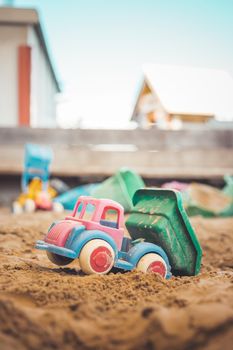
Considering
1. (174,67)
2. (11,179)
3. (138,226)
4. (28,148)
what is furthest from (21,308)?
(174,67)

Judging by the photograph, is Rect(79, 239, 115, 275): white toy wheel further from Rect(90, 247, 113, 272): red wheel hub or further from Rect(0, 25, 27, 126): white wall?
Rect(0, 25, 27, 126): white wall

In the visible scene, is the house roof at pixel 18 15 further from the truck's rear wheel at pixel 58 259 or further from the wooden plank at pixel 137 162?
the truck's rear wheel at pixel 58 259

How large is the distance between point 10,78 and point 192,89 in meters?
3.49

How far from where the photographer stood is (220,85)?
5871mm

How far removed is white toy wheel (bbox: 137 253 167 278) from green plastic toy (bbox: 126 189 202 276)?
4.3 inches

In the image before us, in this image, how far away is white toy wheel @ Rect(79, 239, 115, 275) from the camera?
179cm

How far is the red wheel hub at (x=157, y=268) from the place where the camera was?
186 centimetres

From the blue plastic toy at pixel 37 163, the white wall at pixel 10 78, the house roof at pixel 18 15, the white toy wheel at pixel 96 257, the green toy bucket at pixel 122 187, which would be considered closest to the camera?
the white toy wheel at pixel 96 257

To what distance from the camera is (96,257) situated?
1.80 metres

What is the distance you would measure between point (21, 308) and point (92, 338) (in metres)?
0.26

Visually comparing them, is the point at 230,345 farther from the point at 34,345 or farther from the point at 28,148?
the point at 28,148

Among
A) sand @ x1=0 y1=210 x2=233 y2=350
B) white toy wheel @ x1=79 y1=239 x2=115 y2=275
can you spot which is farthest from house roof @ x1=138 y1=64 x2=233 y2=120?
sand @ x1=0 y1=210 x2=233 y2=350

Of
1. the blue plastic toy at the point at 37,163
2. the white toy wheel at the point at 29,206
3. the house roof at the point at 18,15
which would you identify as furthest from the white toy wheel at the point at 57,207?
the house roof at the point at 18,15

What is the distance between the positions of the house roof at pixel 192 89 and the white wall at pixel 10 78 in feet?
9.26
